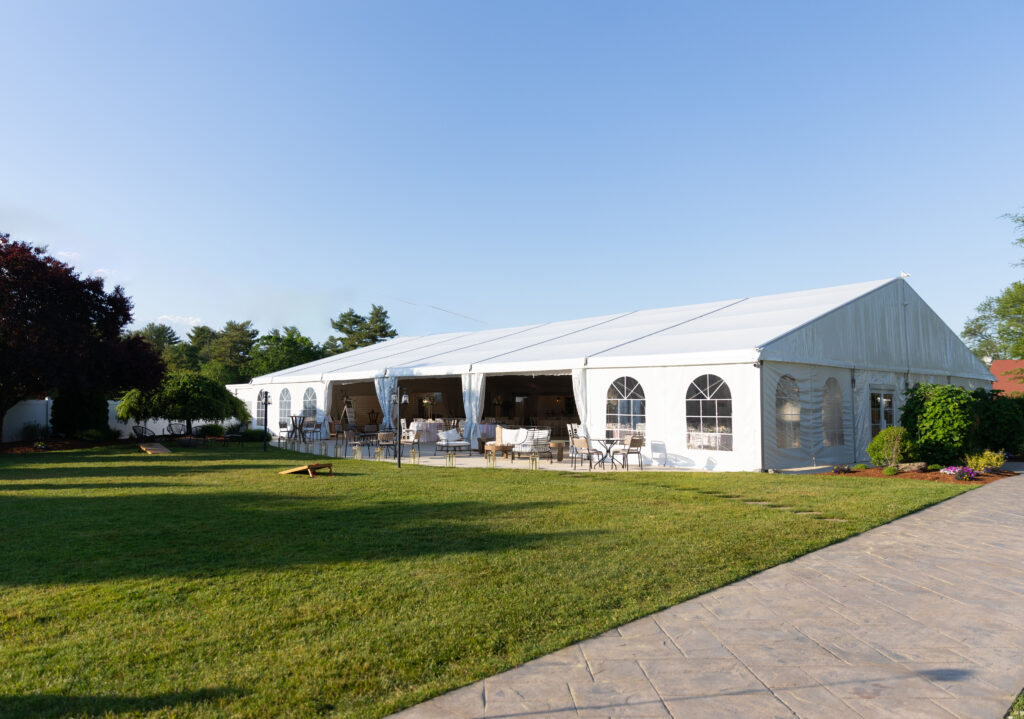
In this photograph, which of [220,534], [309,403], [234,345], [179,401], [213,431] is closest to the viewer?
[220,534]

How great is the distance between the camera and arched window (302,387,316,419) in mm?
21906

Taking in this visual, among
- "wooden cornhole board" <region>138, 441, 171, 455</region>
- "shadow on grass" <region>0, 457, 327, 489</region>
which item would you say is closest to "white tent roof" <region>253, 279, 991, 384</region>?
"wooden cornhole board" <region>138, 441, 171, 455</region>

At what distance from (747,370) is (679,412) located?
63.6 inches

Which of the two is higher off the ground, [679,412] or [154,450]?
[679,412]

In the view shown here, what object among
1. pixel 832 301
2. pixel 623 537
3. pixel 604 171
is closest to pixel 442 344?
pixel 604 171

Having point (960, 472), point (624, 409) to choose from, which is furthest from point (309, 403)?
point (960, 472)

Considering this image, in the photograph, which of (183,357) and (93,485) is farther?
(183,357)

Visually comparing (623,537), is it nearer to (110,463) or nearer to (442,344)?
(110,463)

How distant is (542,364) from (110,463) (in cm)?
969

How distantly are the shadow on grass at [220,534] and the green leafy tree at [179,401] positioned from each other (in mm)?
11063

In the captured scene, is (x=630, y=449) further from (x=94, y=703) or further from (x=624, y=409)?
(x=94, y=703)

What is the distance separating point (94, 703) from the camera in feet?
9.23

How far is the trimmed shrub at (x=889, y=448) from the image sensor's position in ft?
38.3

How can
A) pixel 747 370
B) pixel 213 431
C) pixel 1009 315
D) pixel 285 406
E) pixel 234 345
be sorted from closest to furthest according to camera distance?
pixel 747 370, pixel 213 431, pixel 285 406, pixel 1009 315, pixel 234 345
